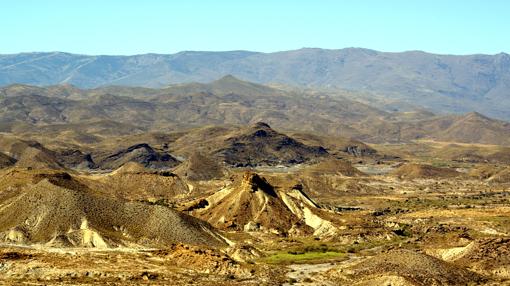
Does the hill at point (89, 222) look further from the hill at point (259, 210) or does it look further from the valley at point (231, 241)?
the hill at point (259, 210)

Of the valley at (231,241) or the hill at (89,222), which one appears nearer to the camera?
the valley at (231,241)

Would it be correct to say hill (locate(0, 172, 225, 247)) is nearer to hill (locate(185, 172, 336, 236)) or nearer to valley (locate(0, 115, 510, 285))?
valley (locate(0, 115, 510, 285))

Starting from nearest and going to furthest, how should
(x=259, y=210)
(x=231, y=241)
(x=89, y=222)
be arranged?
(x=89, y=222)
(x=231, y=241)
(x=259, y=210)

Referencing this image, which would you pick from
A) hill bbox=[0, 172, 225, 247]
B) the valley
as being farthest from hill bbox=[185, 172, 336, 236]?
hill bbox=[0, 172, 225, 247]

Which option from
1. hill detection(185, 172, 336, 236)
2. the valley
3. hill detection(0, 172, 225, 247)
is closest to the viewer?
the valley

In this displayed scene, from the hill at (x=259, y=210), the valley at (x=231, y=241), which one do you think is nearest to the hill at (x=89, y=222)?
the valley at (x=231, y=241)

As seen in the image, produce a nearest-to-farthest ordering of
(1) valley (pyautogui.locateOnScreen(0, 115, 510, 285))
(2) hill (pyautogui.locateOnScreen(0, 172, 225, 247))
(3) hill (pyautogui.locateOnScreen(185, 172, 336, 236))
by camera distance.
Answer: (1) valley (pyautogui.locateOnScreen(0, 115, 510, 285)) → (2) hill (pyautogui.locateOnScreen(0, 172, 225, 247)) → (3) hill (pyautogui.locateOnScreen(185, 172, 336, 236))

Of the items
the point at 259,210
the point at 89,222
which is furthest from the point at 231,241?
the point at 89,222

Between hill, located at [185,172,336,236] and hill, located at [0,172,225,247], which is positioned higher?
hill, located at [0,172,225,247]

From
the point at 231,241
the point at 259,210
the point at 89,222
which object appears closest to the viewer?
the point at 89,222

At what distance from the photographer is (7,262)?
91000mm

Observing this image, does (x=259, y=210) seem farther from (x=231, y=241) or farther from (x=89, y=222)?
(x=89, y=222)

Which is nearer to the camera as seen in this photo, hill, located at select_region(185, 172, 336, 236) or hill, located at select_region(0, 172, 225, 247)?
hill, located at select_region(0, 172, 225, 247)

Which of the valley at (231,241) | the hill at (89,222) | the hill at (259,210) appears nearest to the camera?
the valley at (231,241)
